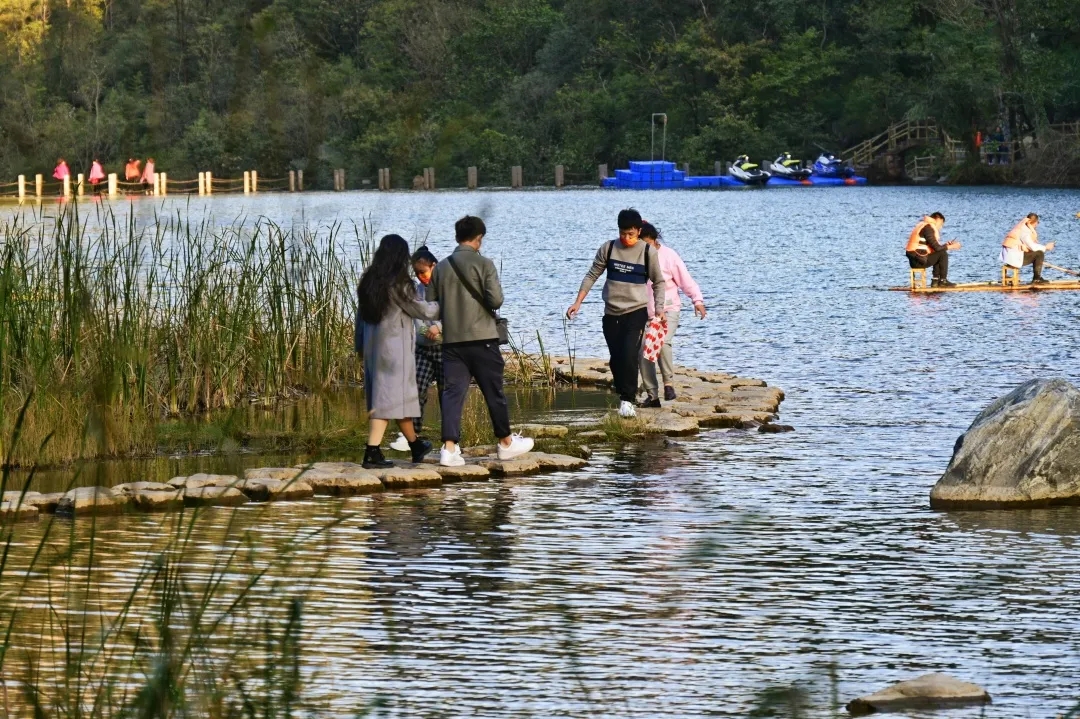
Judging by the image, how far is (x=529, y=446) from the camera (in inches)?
474

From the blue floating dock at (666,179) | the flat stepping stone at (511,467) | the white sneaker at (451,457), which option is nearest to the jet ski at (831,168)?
the blue floating dock at (666,179)

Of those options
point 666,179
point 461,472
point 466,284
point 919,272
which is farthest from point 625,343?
point 666,179

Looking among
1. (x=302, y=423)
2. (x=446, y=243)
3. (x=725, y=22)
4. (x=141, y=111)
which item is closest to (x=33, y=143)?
(x=141, y=111)

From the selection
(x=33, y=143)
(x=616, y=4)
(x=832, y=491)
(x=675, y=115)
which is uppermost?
(x=616, y=4)

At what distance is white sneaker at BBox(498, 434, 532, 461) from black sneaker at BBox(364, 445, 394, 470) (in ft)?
2.85

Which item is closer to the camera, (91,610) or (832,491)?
(91,610)

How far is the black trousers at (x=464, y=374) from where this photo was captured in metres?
11.3

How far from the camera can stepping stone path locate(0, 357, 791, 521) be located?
9812 mm

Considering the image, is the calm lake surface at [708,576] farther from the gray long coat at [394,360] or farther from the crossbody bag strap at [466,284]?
the gray long coat at [394,360]

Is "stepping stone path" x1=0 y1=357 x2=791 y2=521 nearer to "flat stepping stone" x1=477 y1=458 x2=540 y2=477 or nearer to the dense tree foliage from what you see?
"flat stepping stone" x1=477 y1=458 x2=540 y2=477

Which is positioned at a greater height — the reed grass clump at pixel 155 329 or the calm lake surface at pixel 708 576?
the reed grass clump at pixel 155 329

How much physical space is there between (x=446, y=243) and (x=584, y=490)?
38480 millimetres

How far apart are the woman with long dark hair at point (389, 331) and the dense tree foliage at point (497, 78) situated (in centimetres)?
93

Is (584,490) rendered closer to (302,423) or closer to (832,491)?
(832,491)
